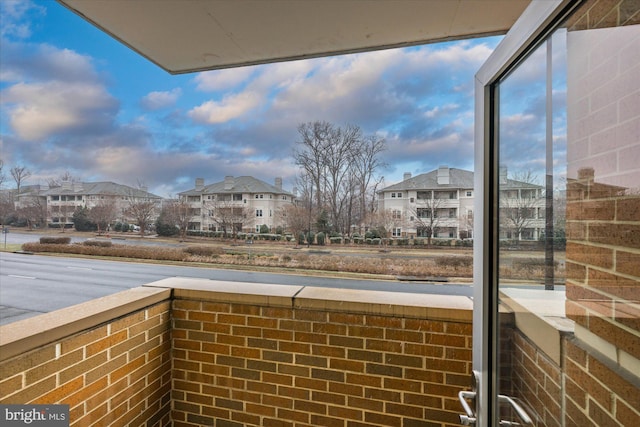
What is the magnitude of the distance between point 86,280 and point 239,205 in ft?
3.20

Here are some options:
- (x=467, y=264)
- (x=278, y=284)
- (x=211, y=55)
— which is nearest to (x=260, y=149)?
(x=211, y=55)

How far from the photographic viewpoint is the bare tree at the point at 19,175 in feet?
5.52

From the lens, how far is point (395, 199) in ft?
5.26

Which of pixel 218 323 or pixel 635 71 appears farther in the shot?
pixel 218 323

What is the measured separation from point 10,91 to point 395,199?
2402 millimetres

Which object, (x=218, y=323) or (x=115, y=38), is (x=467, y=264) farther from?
(x=115, y=38)

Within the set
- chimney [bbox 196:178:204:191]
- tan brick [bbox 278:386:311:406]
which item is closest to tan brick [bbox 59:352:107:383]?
tan brick [bbox 278:386:311:406]

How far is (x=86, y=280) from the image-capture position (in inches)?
65.2

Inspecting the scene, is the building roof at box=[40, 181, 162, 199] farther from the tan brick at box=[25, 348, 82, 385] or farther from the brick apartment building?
the tan brick at box=[25, 348, 82, 385]

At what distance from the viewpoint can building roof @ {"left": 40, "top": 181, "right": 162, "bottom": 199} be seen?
5.80 ft

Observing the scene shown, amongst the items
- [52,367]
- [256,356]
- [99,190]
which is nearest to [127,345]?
[52,367]

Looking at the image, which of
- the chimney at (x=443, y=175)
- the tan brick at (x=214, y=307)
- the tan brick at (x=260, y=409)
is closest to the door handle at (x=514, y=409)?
the chimney at (x=443, y=175)

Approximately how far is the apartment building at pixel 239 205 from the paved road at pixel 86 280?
0.32 m

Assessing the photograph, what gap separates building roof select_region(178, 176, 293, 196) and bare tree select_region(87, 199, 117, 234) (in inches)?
17.5
